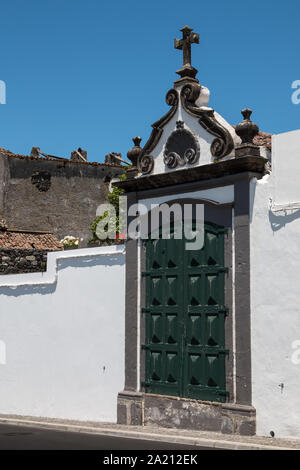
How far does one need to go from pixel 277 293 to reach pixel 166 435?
109 inches

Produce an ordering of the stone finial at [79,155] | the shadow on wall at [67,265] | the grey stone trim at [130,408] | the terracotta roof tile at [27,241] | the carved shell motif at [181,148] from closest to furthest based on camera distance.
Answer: the carved shell motif at [181,148] → the grey stone trim at [130,408] → the shadow on wall at [67,265] → the terracotta roof tile at [27,241] → the stone finial at [79,155]

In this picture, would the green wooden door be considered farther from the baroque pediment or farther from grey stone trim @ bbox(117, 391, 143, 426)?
the baroque pediment

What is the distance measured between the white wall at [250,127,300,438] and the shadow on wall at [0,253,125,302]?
3232 millimetres

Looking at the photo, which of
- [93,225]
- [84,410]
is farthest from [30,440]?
[93,225]

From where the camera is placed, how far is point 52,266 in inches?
562

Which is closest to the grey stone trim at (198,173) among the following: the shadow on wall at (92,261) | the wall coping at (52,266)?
the wall coping at (52,266)

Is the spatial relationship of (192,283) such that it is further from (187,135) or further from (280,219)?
(187,135)

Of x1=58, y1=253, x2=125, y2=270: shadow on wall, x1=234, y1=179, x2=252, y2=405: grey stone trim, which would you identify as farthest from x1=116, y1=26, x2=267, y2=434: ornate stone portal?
x1=58, y1=253, x2=125, y2=270: shadow on wall

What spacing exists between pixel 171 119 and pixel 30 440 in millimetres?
5999

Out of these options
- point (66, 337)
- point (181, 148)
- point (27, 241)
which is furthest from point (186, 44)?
point (27, 241)

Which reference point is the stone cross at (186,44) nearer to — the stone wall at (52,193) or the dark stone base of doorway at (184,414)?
the dark stone base of doorway at (184,414)

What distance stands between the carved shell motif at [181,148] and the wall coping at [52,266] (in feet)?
6.37

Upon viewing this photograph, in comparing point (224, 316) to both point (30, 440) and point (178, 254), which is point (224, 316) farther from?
point (30, 440)

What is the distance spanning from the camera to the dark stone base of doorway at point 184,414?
420 inches
